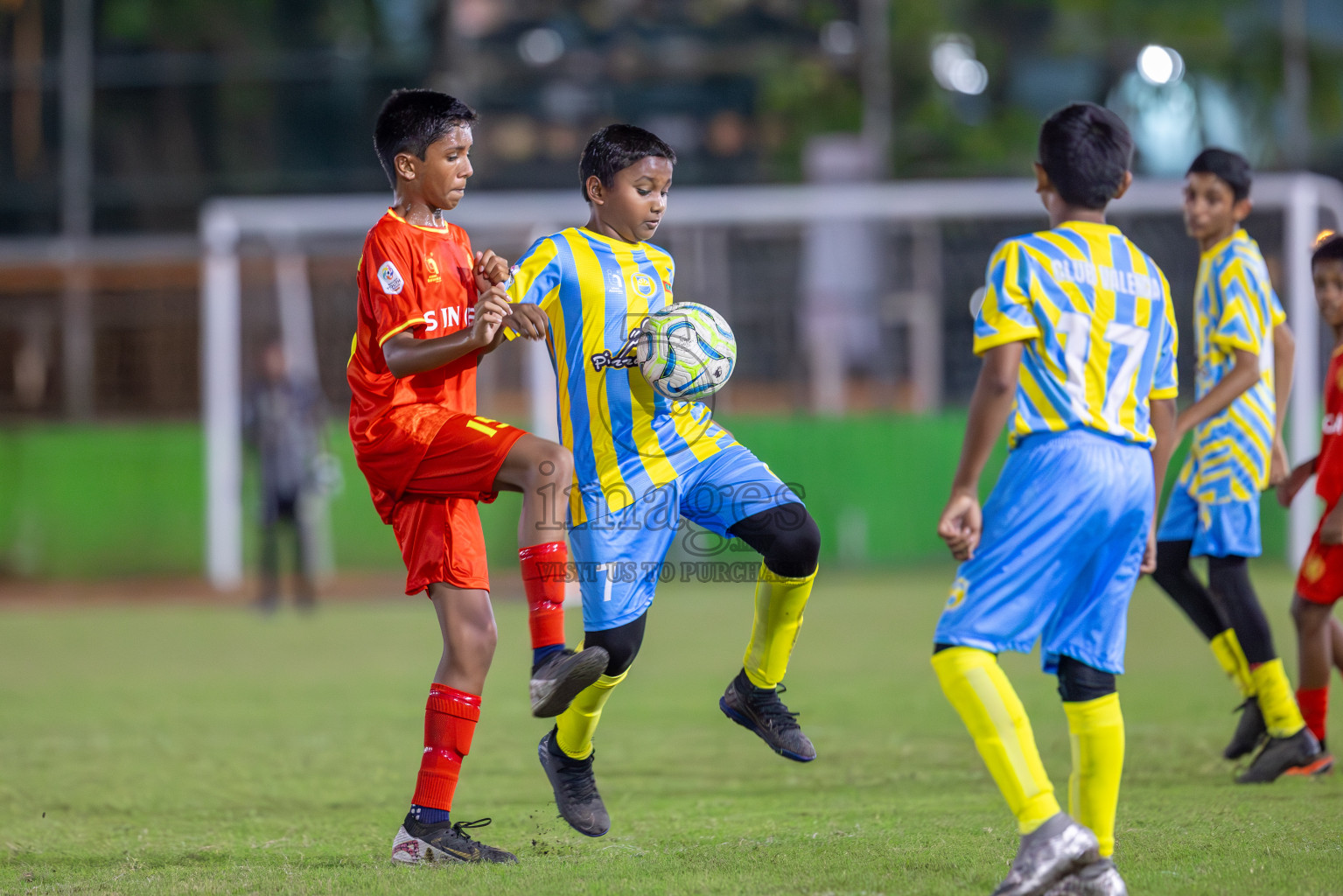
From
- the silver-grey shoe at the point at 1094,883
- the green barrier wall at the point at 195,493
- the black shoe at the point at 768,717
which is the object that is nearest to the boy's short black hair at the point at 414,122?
the black shoe at the point at 768,717

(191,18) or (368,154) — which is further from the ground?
(191,18)

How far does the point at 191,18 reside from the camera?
2081 centimetres

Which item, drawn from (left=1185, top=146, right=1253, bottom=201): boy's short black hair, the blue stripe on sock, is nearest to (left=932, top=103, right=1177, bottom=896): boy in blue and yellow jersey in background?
the blue stripe on sock

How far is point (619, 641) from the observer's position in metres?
4.32

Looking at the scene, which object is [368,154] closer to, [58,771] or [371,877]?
[58,771]

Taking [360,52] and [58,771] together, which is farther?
[360,52]

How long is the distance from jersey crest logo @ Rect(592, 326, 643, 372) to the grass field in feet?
4.77

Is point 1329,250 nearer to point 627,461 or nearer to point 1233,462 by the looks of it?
point 1233,462

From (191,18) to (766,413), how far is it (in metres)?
11.3

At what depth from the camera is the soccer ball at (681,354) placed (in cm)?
429

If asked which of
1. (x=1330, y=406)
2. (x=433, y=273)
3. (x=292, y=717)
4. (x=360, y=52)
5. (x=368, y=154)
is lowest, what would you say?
(x=292, y=717)

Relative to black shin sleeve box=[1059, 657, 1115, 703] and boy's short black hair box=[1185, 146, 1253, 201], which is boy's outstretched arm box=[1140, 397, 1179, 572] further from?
boy's short black hair box=[1185, 146, 1253, 201]

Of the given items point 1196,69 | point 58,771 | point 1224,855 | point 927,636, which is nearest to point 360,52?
point 1196,69

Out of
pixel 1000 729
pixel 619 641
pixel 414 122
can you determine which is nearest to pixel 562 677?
pixel 619 641
